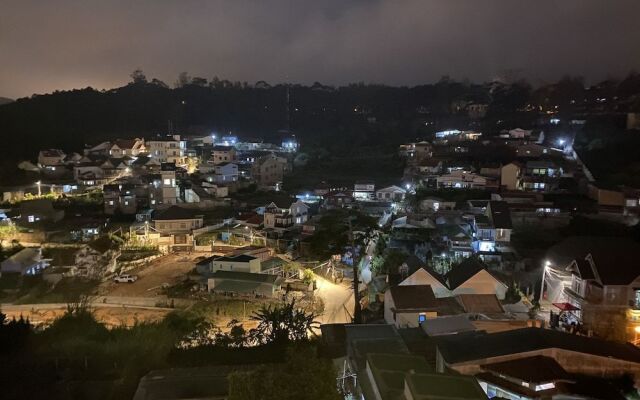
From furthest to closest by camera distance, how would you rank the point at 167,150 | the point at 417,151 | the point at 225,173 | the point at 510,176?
the point at 417,151
the point at 167,150
the point at 225,173
the point at 510,176

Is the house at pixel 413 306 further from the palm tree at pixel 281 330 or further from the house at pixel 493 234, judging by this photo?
the house at pixel 493 234

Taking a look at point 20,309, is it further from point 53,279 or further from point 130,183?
point 130,183

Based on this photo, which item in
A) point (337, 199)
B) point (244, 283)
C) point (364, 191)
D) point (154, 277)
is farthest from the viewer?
point (364, 191)

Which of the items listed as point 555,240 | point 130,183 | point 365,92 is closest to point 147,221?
point 130,183

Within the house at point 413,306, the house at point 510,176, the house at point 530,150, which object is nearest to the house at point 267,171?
the house at point 510,176

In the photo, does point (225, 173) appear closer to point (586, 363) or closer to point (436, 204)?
point (436, 204)

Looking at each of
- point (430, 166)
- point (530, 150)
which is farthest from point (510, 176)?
point (530, 150)
